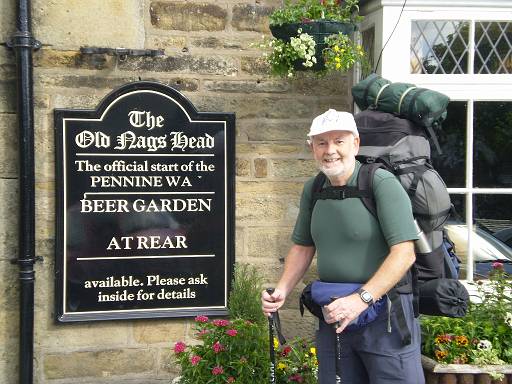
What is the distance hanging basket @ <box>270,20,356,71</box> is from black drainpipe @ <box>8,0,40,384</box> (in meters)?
1.55

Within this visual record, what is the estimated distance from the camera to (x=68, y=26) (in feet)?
16.8

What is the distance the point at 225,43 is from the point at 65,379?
244 cm

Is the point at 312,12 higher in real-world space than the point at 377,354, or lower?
higher

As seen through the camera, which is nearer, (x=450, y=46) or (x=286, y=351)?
(x=286, y=351)

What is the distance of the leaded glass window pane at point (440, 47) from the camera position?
5180 mm

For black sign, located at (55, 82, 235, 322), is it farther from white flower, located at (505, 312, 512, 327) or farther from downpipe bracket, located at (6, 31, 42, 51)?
white flower, located at (505, 312, 512, 327)

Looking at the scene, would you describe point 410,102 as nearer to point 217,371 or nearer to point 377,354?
point 377,354

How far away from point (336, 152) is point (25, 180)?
229cm

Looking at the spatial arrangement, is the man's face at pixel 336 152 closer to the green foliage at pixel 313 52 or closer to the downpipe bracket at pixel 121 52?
the green foliage at pixel 313 52

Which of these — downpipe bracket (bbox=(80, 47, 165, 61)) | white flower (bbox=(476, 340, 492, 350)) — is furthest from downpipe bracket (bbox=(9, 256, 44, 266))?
white flower (bbox=(476, 340, 492, 350))

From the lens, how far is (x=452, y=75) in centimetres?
514

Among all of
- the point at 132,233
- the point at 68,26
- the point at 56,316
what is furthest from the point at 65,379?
the point at 68,26

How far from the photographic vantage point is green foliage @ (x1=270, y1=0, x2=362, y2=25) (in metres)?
4.88

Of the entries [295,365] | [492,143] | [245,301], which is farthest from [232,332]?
[492,143]
